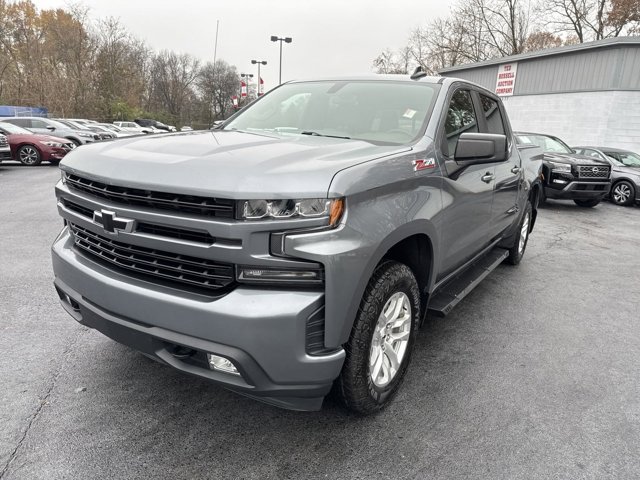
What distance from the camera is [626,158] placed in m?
13.0

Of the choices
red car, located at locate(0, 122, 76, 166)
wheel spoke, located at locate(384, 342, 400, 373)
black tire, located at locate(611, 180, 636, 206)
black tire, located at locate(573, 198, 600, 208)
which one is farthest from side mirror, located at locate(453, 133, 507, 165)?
red car, located at locate(0, 122, 76, 166)

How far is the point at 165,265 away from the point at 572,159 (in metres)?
11.2

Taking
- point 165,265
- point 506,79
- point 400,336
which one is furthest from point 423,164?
point 506,79

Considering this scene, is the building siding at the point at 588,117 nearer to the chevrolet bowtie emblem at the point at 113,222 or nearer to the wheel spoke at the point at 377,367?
the wheel spoke at the point at 377,367

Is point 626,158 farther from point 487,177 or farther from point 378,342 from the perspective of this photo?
point 378,342

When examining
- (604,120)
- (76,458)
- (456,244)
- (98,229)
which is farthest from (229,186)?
(604,120)

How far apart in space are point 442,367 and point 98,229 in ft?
7.57

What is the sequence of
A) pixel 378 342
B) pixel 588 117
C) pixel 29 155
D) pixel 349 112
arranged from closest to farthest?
pixel 378 342 < pixel 349 112 < pixel 29 155 < pixel 588 117

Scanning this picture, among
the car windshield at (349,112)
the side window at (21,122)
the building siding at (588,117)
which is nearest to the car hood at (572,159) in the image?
the building siding at (588,117)

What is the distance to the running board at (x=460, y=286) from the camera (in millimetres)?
3150

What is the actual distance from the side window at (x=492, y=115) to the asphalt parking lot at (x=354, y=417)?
1692 mm

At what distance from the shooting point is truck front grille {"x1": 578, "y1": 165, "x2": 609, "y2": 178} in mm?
10742

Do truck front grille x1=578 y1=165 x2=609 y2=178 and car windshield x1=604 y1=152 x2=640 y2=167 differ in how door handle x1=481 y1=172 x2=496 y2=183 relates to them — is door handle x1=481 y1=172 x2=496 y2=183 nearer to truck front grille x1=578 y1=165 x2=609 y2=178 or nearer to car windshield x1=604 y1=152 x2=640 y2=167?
truck front grille x1=578 y1=165 x2=609 y2=178

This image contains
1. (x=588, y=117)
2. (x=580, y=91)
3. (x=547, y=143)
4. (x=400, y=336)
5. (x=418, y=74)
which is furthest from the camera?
(x=580, y=91)
